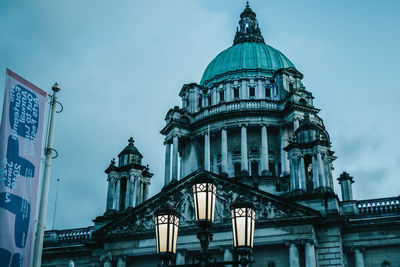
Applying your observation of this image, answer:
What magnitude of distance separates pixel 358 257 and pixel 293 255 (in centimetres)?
557

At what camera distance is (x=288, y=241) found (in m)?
37.3

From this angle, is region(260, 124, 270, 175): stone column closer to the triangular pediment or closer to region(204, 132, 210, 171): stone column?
region(204, 132, 210, 171): stone column

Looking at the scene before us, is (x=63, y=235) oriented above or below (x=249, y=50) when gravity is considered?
below

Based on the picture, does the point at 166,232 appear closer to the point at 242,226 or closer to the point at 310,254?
the point at 242,226

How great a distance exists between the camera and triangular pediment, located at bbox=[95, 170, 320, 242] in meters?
38.0

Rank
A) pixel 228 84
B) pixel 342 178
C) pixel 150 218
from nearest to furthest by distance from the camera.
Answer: pixel 150 218 → pixel 342 178 → pixel 228 84

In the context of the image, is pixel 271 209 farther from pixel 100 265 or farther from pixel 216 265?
pixel 216 265

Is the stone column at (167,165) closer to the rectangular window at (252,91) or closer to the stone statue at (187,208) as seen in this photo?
the rectangular window at (252,91)

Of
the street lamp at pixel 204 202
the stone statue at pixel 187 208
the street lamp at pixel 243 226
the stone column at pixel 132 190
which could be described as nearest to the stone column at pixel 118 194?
the stone column at pixel 132 190

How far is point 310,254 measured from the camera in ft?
119

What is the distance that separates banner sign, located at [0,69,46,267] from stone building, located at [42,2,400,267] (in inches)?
238

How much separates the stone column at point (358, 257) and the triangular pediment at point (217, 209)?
4631mm

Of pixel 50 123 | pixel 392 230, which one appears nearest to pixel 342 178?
pixel 392 230

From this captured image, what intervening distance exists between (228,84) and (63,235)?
78.7ft
